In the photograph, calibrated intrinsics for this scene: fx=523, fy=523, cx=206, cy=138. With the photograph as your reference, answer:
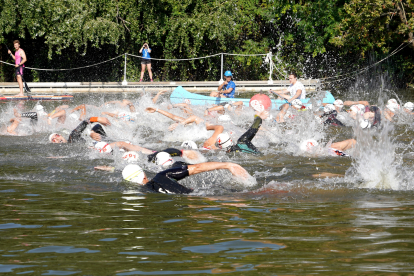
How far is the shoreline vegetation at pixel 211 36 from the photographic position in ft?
72.6

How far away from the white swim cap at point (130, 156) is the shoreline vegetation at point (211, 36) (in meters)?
13.6

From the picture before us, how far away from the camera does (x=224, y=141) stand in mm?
10414

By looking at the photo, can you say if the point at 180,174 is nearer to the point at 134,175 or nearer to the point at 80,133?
the point at 134,175

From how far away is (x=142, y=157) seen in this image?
9.73 metres

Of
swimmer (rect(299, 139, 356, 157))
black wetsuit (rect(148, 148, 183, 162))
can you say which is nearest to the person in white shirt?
swimmer (rect(299, 139, 356, 157))

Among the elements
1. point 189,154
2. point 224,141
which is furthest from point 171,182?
point 224,141

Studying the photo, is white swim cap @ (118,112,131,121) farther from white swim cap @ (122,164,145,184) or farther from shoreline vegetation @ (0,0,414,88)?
shoreline vegetation @ (0,0,414,88)

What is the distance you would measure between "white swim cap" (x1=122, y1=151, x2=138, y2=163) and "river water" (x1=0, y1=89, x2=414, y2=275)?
0.18 meters

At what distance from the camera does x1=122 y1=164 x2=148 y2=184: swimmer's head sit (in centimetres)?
789

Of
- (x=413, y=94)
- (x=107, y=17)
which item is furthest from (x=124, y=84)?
(x=413, y=94)

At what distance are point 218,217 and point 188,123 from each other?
682 centimetres

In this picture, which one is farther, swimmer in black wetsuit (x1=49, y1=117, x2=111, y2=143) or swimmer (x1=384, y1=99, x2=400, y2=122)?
swimmer (x1=384, y1=99, x2=400, y2=122)

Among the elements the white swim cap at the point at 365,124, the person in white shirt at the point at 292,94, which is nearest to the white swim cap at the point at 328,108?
the person in white shirt at the point at 292,94

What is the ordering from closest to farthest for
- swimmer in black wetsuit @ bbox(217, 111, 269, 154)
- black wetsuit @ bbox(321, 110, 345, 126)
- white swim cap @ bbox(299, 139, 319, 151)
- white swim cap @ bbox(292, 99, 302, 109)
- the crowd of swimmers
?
the crowd of swimmers
swimmer in black wetsuit @ bbox(217, 111, 269, 154)
white swim cap @ bbox(299, 139, 319, 151)
black wetsuit @ bbox(321, 110, 345, 126)
white swim cap @ bbox(292, 99, 302, 109)
